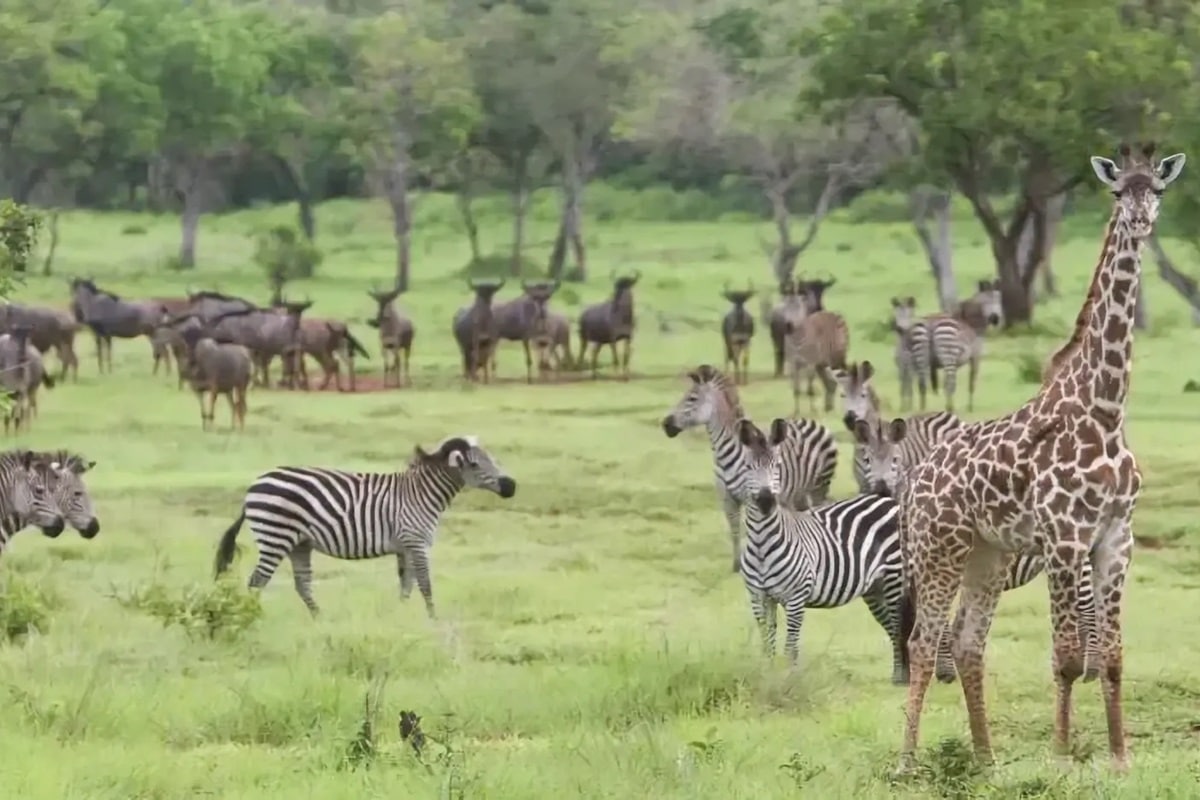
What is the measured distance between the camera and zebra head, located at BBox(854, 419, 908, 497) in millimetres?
12023

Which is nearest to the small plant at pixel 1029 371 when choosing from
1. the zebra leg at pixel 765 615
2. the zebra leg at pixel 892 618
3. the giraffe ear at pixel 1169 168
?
the zebra leg at pixel 892 618

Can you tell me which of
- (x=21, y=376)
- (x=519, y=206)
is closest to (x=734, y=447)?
(x=21, y=376)

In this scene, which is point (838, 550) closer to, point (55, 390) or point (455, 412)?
point (455, 412)

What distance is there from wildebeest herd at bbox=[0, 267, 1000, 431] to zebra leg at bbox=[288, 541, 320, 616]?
30.2 ft

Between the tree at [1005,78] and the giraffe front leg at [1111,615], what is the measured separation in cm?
2062

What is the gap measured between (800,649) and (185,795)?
13.6 ft

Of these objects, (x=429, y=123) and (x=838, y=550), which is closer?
(x=838, y=550)

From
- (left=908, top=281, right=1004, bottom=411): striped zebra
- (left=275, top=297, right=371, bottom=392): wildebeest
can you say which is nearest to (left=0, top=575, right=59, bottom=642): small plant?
(left=908, top=281, right=1004, bottom=411): striped zebra

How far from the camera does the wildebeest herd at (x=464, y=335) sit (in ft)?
73.7

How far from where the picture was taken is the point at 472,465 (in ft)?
40.6

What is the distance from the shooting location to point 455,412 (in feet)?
71.5

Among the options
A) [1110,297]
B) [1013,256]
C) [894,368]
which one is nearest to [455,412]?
[894,368]

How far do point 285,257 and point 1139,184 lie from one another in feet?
105

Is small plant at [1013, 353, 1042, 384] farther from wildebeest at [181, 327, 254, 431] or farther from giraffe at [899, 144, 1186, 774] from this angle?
giraffe at [899, 144, 1186, 774]
